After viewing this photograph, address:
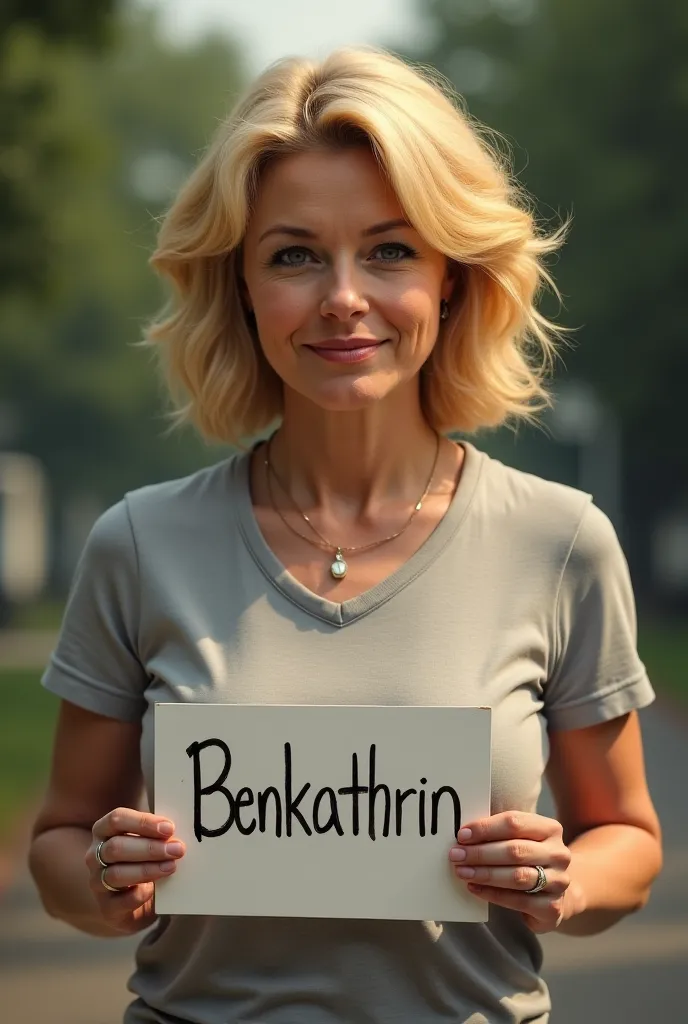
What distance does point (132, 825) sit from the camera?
2.47 meters

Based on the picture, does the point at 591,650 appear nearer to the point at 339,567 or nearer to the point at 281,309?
the point at 339,567

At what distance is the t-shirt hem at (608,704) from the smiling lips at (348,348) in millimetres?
614

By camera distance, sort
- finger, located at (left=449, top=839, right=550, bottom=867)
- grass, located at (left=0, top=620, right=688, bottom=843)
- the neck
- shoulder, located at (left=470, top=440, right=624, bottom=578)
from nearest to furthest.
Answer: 1. finger, located at (left=449, top=839, right=550, bottom=867)
2. shoulder, located at (left=470, top=440, right=624, bottom=578)
3. the neck
4. grass, located at (left=0, top=620, right=688, bottom=843)

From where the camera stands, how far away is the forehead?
105 inches

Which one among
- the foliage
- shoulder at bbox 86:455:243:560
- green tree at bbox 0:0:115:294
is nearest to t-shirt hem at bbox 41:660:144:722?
shoulder at bbox 86:455:243:560

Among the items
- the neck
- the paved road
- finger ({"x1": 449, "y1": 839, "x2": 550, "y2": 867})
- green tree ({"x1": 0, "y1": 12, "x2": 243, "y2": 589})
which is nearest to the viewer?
finger ({"x1": 449, "y1": 839, "x2": 550, "y2": 867})

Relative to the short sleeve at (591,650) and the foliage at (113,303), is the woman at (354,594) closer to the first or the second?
the short sleeve at (591,650)

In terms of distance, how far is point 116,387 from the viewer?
44406 mm

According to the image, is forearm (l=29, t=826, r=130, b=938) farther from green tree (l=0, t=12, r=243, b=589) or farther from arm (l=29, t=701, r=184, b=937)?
green tree (l=0, t=12, r=243, b=589)

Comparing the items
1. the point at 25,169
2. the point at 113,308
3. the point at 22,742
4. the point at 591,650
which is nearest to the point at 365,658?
the point at 591,650

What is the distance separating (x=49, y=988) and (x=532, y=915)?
4.21 meters

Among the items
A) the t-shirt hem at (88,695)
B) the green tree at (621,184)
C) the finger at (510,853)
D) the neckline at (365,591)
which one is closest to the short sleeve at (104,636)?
the t-shirt hem at (88,695)

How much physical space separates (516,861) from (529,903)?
3.0 inches

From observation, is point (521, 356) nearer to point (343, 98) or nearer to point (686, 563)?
point (343, 98)
